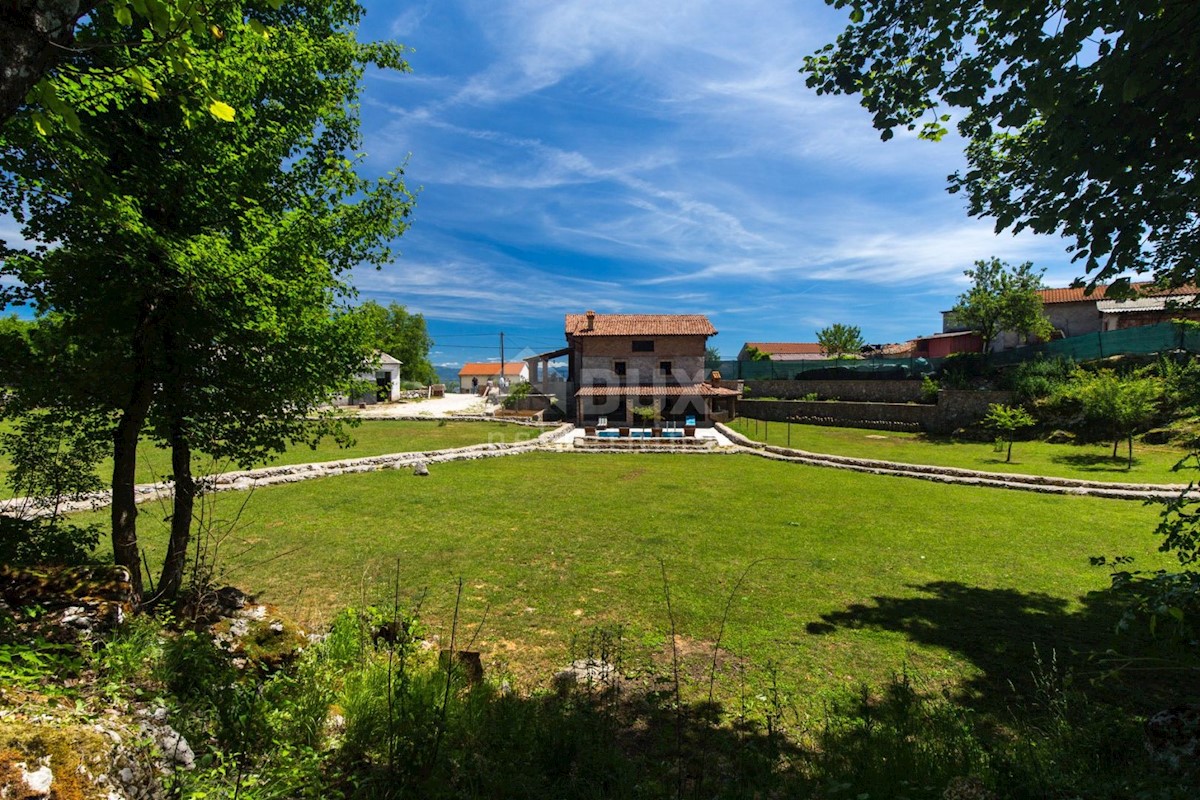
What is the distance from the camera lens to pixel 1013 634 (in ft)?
21.9

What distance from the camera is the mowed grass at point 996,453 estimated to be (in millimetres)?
17672

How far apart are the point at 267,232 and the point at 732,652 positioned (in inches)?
281

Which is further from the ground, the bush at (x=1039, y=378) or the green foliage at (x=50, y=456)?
the bush at (x=1039, y=378)

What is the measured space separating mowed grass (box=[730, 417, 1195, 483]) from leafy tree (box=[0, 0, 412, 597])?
22.7 metres

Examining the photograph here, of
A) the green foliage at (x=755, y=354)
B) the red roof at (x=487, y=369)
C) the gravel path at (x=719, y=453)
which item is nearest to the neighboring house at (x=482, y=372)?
the red roof at (x=487, y=369)

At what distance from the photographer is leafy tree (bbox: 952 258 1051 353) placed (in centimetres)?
3341

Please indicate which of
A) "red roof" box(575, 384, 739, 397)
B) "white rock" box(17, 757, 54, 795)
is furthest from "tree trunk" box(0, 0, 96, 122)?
"red roof" box(575, 384, 739, 397)

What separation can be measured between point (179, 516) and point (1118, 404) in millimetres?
28613

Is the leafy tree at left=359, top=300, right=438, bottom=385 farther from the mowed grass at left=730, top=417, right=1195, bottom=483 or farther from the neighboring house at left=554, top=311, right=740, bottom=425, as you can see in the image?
the mowed grass at left=730, top=417, right=1195, bottom=483

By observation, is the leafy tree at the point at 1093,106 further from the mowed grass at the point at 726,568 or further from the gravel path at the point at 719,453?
the gravel path at the point at 719,453

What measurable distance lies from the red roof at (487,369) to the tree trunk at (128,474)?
8852cm

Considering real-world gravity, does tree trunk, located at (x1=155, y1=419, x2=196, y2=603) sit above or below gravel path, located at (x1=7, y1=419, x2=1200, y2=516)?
above

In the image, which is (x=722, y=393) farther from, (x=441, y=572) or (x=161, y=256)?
(x=161, y=256)

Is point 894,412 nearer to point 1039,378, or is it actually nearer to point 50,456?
point 1039,378
